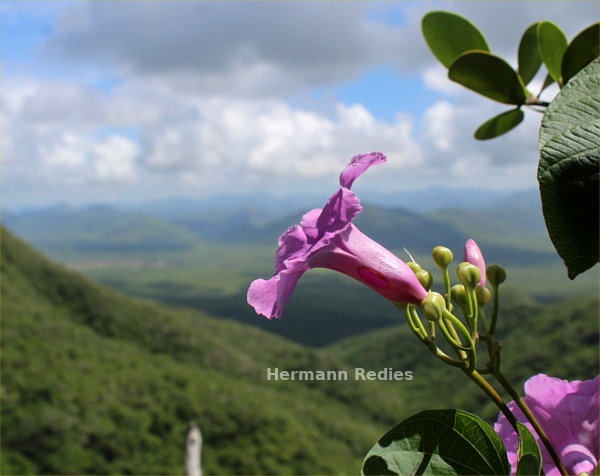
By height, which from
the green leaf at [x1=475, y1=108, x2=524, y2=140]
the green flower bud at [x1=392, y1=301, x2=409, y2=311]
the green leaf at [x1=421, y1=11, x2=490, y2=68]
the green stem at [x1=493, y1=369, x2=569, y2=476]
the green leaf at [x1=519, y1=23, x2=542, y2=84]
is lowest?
the green stem at [x1=493, y1=369, x2=569, y2=476]

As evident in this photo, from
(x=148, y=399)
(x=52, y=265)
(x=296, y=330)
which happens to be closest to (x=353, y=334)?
(x=296, y=330)

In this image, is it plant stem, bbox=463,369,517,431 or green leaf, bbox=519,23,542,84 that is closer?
plant stem, bbox=463,369,517,431

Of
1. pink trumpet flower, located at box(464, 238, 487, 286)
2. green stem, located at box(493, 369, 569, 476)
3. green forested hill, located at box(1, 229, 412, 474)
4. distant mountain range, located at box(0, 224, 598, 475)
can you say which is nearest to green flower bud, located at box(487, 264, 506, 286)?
pink trumpet flower, located at box(464, 238, 487, 286)

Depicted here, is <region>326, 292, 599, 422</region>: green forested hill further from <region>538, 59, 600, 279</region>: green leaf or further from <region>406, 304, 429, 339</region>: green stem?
<region>538, 59, 600, 279</region>: green leaf

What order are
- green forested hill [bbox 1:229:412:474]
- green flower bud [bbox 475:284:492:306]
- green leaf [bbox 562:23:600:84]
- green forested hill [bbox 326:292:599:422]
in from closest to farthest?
green flower bud [bbox 475:284:492:306], green leaf [bbox 562:23:600:84], green forested hill [bbox 1:229:412:474], green forested hill [bbox 326:292:599:422]

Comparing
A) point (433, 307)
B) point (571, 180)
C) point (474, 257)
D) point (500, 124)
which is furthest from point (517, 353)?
point (571, 180)

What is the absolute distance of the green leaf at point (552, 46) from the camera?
1.29 metres

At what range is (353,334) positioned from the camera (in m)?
95.4

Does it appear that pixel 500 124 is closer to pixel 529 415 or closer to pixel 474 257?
pixel 474 257

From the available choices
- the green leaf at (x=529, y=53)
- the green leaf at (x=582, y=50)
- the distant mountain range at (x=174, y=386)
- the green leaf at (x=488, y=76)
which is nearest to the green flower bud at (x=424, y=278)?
the green leaf at (x=488, y=76)

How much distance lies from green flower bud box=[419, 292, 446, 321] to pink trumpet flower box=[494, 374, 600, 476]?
21 cm

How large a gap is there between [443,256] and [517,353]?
5738cm

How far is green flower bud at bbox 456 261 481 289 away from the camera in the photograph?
0.97m

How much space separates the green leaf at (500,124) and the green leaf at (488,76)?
3.1 inches
